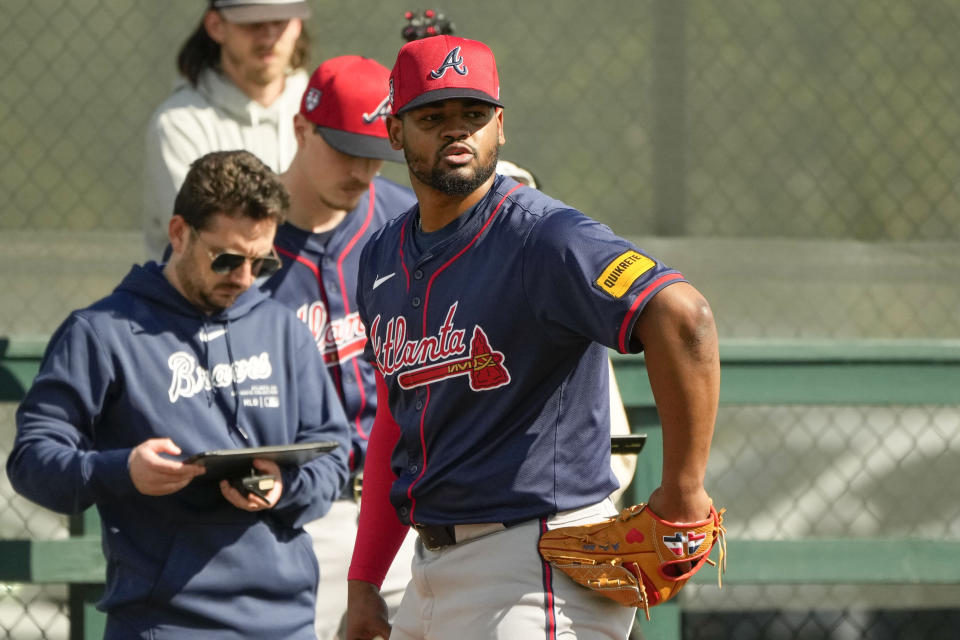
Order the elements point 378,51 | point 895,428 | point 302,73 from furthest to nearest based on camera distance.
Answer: point 378,51, point 895,428, point 302,73

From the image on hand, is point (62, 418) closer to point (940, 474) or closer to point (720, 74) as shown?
point (940, 474)

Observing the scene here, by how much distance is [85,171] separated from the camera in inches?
269

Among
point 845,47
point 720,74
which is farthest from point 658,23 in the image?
point 845,47

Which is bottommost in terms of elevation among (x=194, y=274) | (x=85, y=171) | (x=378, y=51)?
(x=85, y=171)

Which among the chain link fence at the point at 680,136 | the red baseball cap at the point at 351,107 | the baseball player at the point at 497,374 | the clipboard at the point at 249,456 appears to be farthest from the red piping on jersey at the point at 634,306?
the chain link fence at the point at 680,136

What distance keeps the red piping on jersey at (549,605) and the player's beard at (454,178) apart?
66cm

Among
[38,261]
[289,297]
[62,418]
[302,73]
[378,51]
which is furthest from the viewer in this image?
[378,51]

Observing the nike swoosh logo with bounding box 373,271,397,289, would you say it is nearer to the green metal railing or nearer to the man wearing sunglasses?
the man wearing sunglasses

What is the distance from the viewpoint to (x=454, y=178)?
2260mm

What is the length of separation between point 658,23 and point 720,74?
0.47 meters

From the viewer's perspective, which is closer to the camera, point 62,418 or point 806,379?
point 62,418

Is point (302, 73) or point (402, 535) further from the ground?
point (302, 73)

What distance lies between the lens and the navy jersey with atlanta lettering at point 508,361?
2.09 metres

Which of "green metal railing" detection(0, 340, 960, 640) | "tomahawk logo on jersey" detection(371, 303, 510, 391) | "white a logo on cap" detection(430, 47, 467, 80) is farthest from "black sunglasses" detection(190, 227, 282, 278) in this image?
"green metal railing" detection(0, 340, 960, 640)
